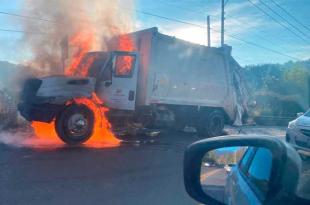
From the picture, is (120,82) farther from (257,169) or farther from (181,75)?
(257,169)

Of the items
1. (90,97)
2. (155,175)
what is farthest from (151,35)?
(155,175)

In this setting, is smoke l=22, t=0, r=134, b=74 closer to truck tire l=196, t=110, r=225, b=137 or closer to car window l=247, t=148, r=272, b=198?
truck tire l=196, t=110, r=225, b=137

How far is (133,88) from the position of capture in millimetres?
11445

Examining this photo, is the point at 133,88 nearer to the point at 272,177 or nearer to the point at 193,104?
the point at 193,104

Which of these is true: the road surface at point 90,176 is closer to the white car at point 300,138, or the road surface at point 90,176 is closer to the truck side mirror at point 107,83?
→ the white car at point 300,138

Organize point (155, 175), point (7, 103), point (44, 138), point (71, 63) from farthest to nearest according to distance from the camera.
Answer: point (7, 103)
point (71, 63)
point (44, 138)
point (155, 175)

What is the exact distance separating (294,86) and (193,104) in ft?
85.9

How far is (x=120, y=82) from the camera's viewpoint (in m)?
11.3

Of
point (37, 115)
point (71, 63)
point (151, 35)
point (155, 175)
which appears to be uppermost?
point (151, 35)

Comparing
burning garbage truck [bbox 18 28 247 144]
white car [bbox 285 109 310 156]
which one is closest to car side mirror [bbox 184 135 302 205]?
white car [bbox 285 109 310 156]

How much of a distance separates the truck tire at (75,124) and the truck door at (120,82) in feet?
3.96

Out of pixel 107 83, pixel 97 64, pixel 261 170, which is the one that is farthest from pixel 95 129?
Result: pixel 261 170

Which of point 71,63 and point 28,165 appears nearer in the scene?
point 28,165

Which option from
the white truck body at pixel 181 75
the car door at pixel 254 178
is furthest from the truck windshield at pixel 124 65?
the car door at pixel 254 178
